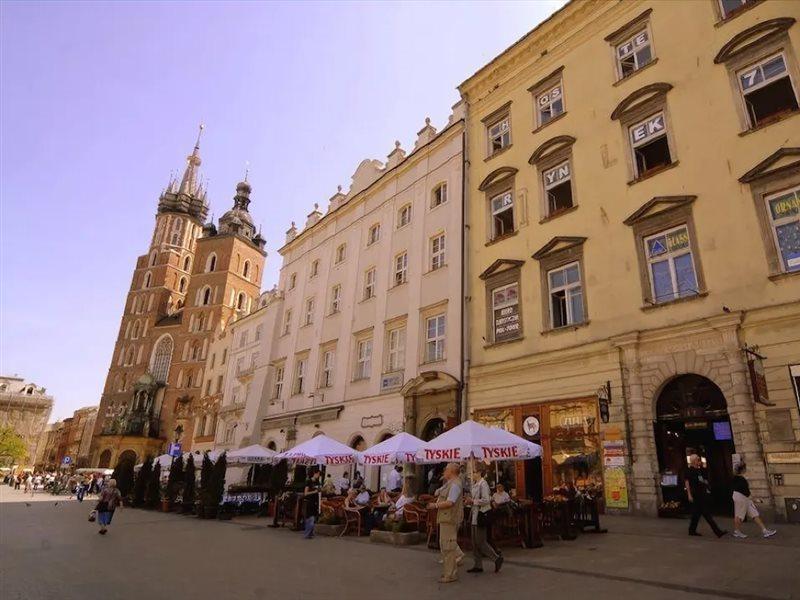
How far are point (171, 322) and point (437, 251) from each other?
66.6 m

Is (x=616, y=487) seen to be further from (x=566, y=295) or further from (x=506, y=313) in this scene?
(x=506, y=313)

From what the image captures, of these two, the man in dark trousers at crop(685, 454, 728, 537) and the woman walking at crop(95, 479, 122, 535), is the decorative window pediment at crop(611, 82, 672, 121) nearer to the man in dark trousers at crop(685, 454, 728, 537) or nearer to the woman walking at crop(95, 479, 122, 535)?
the man in dark trousers at crop(685, 454, 728, 537)

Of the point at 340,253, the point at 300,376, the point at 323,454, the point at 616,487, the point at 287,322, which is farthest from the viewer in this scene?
the point at 287,322

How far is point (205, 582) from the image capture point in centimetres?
789

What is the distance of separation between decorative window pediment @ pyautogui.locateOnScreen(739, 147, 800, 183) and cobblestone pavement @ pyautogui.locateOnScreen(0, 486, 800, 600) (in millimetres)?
8388

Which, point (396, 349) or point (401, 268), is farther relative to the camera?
point (401, 268)

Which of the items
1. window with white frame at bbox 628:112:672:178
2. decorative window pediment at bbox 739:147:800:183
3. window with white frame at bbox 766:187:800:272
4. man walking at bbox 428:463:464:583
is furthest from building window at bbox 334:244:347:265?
man walking at bbox 428:463:464:583

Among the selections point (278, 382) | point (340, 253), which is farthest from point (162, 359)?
point (340, 253)

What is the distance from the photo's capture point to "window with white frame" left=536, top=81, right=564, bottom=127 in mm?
19594

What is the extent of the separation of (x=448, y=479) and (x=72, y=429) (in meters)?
123

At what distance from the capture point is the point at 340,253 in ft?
100

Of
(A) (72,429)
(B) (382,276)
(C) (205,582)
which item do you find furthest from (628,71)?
(A) (72,429)

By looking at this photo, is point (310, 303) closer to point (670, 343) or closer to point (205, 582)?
point (670, 343)

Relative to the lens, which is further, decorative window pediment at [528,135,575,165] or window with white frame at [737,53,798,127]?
decorative window pediment at [528,135,575,165]
